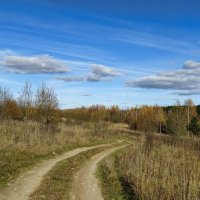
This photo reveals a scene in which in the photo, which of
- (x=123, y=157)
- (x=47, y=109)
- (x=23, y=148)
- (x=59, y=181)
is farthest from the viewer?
(x=47, y=109)

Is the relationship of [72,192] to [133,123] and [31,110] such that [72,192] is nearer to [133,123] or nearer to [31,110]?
[31,110]

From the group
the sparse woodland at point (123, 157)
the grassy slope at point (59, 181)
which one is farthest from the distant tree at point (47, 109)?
the grassy slope at point (59, 181)

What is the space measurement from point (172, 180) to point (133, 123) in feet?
287

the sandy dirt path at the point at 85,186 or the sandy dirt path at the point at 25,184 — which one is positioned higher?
the sandy dirt path at the point at 25,184

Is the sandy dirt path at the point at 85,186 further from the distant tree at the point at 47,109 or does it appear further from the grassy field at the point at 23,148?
the distant tree at the point at 47,109

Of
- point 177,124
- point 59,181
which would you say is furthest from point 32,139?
point 177,124

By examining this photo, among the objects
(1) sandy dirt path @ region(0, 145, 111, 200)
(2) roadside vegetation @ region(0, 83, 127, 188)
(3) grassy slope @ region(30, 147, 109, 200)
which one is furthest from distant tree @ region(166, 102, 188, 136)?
(1) sandy dirt path @ region(0, 145, 111, 200)

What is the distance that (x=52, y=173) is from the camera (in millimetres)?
15812

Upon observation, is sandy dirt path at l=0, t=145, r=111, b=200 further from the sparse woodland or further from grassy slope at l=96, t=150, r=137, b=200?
grassy slope at l=96, t=150, r=137, b=200

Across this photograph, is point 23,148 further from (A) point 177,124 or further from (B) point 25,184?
(A) point 177,124

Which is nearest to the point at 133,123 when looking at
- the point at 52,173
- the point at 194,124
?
the point at 194,124

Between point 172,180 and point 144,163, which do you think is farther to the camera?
point 144,163

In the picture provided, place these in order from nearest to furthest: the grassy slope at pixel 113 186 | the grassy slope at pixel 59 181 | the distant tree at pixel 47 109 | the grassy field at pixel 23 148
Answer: the grassy slope at pixel 59 181 < the grassy slope at pixel 113 186 < the grassy field at pixel 23 148 < the distant tree at pixel 47 109

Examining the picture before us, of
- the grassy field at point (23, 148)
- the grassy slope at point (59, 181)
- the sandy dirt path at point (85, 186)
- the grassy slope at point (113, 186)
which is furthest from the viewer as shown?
the grassy field at point (23, 148)
